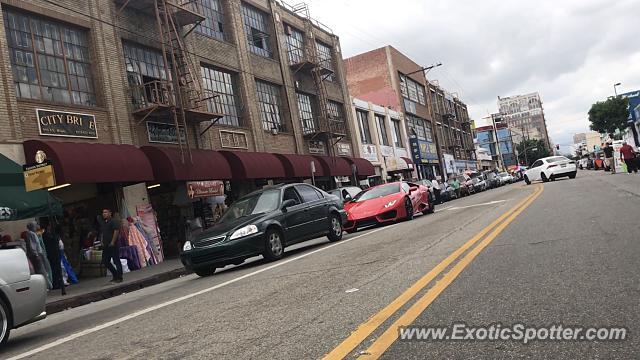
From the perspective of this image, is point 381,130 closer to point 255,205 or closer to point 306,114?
point 306,114

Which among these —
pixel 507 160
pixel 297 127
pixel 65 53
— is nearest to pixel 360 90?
pixel 297 127

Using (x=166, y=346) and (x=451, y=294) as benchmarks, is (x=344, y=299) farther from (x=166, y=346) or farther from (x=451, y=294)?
(x=166, y=346)

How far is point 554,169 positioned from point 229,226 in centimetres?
2562

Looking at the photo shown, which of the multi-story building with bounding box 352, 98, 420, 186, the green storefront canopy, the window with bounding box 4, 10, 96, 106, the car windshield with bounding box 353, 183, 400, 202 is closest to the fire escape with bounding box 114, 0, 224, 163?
the window with bounding box 4, 10, 96, 106

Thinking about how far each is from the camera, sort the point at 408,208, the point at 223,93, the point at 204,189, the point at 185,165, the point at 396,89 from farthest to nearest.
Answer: the point at 396,89, the point at 223,93, the point at 204,189, the point at 185,165, the point at 408,208

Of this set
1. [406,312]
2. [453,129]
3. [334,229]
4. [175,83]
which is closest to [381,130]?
[175,83]

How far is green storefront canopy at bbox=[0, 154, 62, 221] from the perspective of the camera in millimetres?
11914

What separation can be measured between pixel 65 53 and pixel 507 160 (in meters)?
124

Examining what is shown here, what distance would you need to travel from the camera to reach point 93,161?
14.6m

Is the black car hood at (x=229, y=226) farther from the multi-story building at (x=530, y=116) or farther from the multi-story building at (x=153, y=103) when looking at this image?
the multi-story building at (x=530, y=116)

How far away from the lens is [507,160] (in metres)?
129

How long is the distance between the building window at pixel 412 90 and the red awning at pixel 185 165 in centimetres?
3294

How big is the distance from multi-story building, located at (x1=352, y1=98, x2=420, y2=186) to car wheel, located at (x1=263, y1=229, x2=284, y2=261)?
2585 centimetres

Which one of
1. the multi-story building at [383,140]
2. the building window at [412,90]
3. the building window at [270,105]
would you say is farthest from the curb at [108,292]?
the building window at [412,90]
